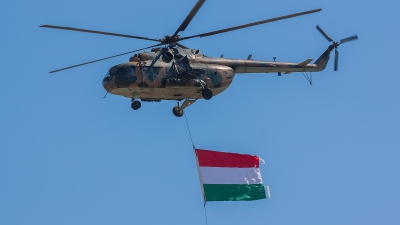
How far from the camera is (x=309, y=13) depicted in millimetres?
35062

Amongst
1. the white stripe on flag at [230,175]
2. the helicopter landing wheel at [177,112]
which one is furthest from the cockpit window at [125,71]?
the white stripe on flag at [230,175]

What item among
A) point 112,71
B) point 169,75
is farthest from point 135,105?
point 169,75

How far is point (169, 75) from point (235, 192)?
6557mm

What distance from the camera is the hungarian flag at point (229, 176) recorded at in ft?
107

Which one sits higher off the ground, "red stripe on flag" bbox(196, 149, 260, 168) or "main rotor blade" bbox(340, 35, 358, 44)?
"main rotor blade" bbox(340, 35, 358, 44)

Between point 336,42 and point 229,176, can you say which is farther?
point 336,42

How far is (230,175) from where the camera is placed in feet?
109

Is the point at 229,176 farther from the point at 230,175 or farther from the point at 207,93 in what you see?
the point at 207,93

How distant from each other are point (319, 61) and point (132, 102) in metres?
10.6

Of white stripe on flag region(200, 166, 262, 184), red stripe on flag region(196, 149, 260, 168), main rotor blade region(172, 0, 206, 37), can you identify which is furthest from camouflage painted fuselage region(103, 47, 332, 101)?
white stripe on flag region(200, 166, 262, 184)

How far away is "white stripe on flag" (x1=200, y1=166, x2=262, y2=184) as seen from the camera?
3278 cm

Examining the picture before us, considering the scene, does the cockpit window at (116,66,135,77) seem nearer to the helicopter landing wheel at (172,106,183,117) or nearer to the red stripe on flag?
the helicopter landing wheel at (172,106,183,117)

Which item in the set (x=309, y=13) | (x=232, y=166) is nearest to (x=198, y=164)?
(x=232, y=166)

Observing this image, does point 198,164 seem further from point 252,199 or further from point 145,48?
point 145,48
